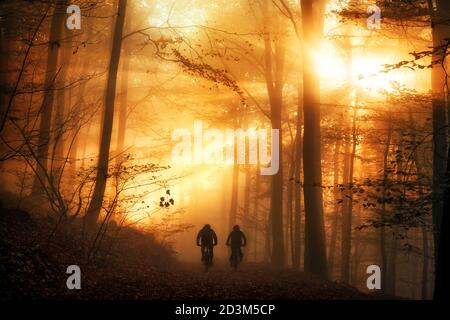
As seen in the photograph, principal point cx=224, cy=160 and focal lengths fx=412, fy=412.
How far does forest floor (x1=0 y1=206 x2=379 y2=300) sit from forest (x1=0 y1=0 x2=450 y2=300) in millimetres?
48

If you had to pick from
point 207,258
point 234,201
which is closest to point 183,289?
point 207,258

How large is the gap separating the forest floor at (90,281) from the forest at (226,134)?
A: 48mm

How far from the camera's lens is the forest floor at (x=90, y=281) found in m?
7.38

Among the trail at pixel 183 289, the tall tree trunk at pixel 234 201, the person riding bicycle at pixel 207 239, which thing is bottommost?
the trail at pixel 183 289

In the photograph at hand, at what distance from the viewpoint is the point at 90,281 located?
28.5 feet

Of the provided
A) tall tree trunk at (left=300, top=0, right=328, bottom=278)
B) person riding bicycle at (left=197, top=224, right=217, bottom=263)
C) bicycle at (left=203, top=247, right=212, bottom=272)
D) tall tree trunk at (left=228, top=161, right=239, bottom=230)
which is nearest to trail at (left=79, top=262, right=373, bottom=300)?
tall tree trunk at (left=300, top=0, right=328, bottom=278)

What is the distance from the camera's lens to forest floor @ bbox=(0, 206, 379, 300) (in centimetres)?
738

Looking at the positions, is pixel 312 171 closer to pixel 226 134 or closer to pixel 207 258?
pixel 207 258

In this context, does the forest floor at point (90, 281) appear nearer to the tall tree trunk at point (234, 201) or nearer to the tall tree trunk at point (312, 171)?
the tall tree trunk at point (312, 171)

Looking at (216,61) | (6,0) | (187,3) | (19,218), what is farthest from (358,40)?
(19,218)

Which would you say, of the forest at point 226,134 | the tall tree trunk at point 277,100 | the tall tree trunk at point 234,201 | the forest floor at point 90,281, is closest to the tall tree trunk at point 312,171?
the forest at point 226,134

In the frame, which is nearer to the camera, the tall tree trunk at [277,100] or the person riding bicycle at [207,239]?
the person riding bicycle at [207,239]

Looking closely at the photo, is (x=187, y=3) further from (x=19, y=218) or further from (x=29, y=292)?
(x=29, y=292)

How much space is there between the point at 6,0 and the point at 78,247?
6838mm
